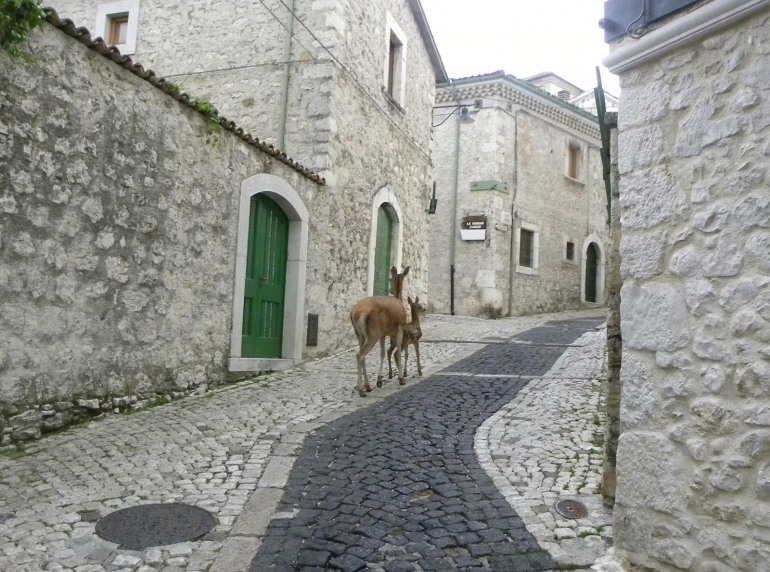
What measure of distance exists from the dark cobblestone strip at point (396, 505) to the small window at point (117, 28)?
8715 millimetres

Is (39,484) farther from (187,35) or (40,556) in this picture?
(187,35)

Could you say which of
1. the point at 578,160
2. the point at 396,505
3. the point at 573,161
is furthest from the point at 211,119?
the point at 578,160

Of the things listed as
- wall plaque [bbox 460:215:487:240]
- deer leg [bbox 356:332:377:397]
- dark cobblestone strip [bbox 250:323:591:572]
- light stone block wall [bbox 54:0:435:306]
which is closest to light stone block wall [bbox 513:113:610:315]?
wall plaque [bbox 460:215:487:240]

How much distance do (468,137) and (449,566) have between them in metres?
16.3

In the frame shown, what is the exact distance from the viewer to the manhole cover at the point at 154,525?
310cm

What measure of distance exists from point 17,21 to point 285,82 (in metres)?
5.47

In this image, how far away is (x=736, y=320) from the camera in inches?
99.5

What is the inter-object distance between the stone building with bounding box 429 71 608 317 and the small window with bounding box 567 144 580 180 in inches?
7.6

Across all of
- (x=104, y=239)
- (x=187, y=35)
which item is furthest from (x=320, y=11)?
(x=104, y=239)

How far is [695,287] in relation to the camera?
8.86ft

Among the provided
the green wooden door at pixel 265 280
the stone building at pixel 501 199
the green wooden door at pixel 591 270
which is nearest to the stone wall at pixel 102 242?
the green wooden door at pixel 265 280

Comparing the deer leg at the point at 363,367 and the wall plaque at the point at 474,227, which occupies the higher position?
the wall plaque at the point at 474,227

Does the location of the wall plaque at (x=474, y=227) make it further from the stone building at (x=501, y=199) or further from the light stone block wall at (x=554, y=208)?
the light stone block wall at (x=554, y=208)

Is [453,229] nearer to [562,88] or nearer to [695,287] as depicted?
[562,88]
